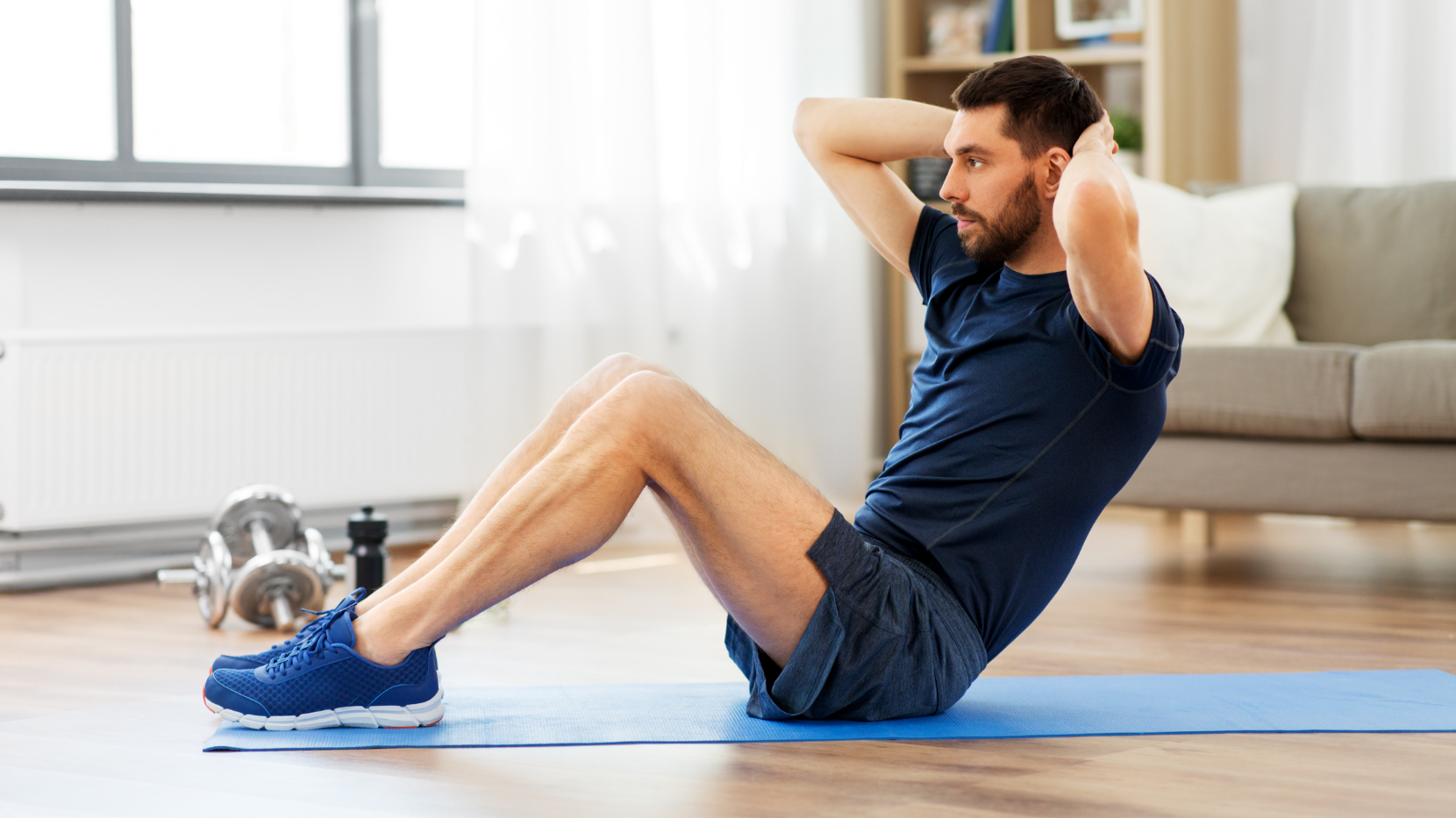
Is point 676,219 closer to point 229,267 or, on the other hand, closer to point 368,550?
point 229,267

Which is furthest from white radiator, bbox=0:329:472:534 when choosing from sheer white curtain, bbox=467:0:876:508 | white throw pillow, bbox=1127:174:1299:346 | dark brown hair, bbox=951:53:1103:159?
dark brown hair, bbox=951:53:1103:159

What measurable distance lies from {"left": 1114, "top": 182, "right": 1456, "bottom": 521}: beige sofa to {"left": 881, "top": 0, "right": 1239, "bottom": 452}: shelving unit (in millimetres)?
920

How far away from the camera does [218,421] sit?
3.59m

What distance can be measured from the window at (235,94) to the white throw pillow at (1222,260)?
67.0 inches

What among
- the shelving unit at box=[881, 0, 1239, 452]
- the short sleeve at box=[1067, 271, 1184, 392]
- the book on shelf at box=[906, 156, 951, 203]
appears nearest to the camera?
the short sleeve at box=[1067, 271, 1184, 392]

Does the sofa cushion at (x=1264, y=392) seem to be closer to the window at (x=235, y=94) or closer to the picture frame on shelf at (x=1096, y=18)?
the picture frame on shelf at (x=1096, y=18)

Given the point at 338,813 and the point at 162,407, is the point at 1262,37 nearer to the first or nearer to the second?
the point at 162,407

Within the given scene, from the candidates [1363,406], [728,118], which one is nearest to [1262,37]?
[728,118]

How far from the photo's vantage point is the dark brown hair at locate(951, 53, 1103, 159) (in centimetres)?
191

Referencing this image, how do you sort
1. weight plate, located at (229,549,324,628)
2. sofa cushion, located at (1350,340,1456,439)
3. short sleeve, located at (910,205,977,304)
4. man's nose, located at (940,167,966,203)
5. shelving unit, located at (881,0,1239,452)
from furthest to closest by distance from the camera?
shelving unit, located at (881,0,1239,452), sofa cushion, located at (1350,340,1456,439), weight plate, located at (229,549,324,628), short sleeve, located at (910,205,977,304), man's nose, located at (940,167,966,203)

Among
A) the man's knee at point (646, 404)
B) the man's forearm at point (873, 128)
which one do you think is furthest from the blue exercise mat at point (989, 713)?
the man's forearm at point (873, 128)

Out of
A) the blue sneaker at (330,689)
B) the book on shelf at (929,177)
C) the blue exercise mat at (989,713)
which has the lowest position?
the blue exercise mat at (989,713)

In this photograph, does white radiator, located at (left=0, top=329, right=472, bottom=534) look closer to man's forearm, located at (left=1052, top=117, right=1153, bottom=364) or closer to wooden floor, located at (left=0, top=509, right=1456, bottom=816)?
wooden floor, located at (left=0, top=509, right=1456, bottom=816)

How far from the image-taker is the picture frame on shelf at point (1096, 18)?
4.39 meters
